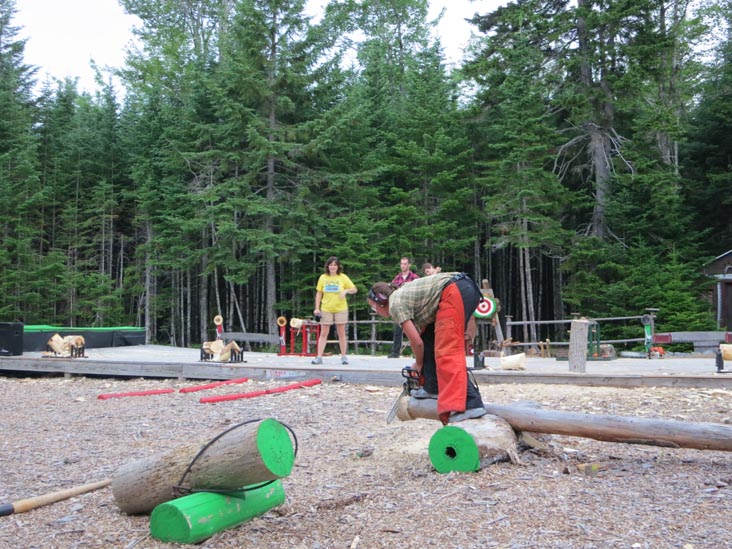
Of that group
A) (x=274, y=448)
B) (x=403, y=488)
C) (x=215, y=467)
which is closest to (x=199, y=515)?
(x=215, y=467)

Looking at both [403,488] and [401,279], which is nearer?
[403,488]

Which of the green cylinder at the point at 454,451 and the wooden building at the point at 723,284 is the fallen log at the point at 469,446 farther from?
the wooden building at the point at 723,284

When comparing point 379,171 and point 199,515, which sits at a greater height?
point 379,171

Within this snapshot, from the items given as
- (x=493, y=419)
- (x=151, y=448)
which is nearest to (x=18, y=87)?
(x=151, y=448)

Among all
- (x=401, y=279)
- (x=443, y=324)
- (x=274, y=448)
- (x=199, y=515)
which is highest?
(x=401, y=279)

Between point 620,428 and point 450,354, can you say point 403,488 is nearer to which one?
point 450,354

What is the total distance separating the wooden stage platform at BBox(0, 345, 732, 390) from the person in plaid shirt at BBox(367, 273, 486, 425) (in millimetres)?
4016

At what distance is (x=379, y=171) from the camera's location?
70.3ft

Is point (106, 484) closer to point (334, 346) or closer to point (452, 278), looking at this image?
point (452, 278)

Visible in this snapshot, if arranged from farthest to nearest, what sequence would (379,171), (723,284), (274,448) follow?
1. (379,171)
2. (723,284)
3. (274,448)

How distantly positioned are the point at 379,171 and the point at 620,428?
17.8 m

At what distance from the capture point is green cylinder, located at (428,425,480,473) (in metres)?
4.02

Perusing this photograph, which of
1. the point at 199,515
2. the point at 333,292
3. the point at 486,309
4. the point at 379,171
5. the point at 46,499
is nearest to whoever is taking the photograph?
the point at 199,515

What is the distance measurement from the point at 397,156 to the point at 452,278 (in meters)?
19.6
